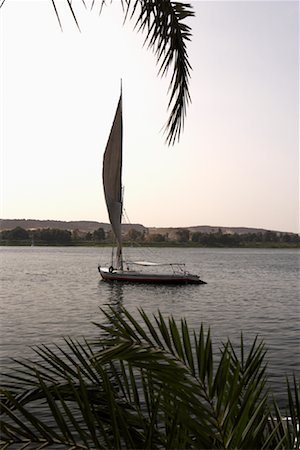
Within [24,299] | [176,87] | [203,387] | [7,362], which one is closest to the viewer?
[203,387]

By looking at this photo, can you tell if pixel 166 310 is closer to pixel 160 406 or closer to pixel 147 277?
pixel 147 277

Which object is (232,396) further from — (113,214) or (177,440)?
(113,214)

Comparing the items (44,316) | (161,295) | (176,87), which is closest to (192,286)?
(161,295)

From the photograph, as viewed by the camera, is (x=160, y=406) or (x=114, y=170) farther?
(x=114, y=170)

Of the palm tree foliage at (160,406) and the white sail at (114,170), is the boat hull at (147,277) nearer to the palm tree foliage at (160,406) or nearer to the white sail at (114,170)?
the white sail at (114,170)

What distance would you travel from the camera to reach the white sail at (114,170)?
35.4 m

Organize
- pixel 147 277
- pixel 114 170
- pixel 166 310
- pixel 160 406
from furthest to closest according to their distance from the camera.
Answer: pixel 147 277, pixel 114 170, pixel 166 310, pixel 160 406

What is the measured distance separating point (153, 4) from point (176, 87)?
0.51m

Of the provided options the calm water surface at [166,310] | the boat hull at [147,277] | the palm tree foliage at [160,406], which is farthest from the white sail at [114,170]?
the palm tree foliage at [160,406]

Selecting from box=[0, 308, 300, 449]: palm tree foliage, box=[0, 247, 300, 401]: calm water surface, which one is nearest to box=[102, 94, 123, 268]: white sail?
box=[0, 247, 300, 401]: calm water surface

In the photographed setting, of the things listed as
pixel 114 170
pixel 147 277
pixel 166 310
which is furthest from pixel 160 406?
A: pixel 147 277

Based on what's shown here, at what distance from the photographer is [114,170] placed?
35781 mm

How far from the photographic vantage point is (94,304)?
34.2 m

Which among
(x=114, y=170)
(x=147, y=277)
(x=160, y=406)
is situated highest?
(x=114, y=170)
